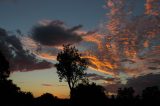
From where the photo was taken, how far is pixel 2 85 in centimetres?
7944

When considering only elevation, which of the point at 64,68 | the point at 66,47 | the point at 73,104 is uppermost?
the point at 66,47

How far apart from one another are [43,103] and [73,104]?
9.96 metres

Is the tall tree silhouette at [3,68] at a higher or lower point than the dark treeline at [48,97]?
higher

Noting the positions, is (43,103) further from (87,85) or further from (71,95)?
(87,85)

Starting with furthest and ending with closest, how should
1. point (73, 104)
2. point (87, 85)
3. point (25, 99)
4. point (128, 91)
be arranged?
point (128, 91) < point (87, 85) < point (25, 99) < point (73, 104)

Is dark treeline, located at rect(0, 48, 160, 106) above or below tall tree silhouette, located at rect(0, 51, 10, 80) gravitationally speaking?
below

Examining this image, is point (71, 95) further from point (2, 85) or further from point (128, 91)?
point (128, 91)

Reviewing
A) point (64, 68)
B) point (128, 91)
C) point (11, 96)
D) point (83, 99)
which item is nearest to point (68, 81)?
point (64, 68)

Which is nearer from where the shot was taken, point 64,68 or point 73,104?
point 73,104

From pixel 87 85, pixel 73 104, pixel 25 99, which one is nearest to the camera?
pixel 73 104

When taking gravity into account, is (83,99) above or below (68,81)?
below

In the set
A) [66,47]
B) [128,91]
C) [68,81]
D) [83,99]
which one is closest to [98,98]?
[83,99]

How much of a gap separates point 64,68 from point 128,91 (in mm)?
101429

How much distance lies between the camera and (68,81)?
85375 millimetres
